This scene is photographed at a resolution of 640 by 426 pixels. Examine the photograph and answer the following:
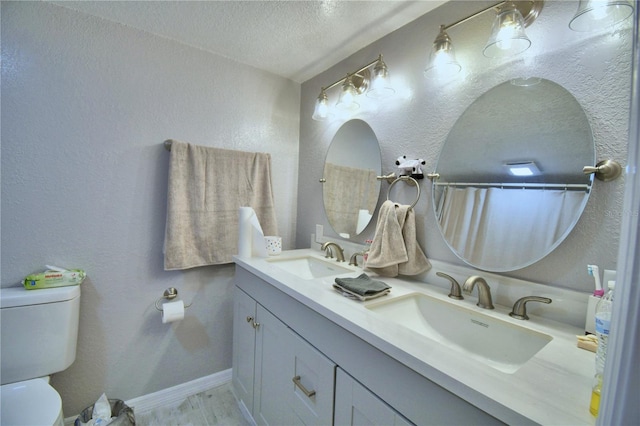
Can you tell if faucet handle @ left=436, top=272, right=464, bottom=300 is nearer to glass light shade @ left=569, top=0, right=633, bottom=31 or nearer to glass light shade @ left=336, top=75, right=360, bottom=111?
glass light shade @ left=569, top=0, right=633, bottom=31

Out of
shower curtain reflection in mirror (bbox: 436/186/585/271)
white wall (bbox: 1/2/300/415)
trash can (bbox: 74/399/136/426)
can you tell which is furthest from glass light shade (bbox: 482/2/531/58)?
trash can (bbox: 74/399/136/426)

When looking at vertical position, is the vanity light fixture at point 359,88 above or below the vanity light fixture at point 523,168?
above

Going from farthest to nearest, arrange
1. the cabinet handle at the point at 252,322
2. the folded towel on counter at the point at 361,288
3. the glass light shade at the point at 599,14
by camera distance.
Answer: the cabinet handle at the point at 252,322
the folded towel on counter at the point at 361,288
the glass light shade at the point at 599,14

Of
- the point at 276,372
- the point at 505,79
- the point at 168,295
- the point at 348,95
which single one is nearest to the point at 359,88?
the point at 348,95

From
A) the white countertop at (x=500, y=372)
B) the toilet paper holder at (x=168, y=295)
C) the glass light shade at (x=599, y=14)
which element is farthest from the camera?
the toilet paper holder at (x=168, y=295)

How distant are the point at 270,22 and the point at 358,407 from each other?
1685 mm

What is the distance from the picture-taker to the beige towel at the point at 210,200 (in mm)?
1495

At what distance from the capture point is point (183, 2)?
48.2 inches

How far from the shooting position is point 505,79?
95 centimetres

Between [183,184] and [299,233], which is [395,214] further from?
[183,184]

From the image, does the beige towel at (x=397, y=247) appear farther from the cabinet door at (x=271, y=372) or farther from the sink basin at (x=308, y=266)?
the cabinet door at (x=271, y=372)

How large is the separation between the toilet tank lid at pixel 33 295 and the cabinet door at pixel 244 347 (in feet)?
2.49

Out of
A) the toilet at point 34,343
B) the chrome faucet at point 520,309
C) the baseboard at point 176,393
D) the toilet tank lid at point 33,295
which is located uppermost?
the chrome faucet at point 520,309

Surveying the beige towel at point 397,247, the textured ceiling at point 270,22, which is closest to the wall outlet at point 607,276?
the beige towel at point 397,247
